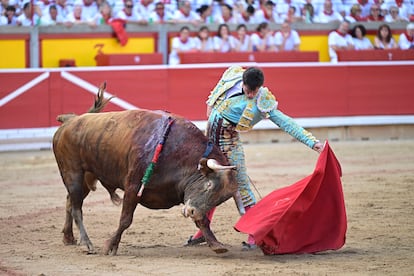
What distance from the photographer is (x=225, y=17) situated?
14320 millimetres

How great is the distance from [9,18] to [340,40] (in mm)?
5135

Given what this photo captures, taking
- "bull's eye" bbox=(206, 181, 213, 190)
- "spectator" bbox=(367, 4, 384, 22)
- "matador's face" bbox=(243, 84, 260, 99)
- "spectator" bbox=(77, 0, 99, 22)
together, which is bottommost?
"spectator" bbox=(367, 4, 384, 22)

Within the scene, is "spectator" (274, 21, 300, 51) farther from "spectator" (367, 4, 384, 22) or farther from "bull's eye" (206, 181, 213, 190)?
"bull's eye" (206, 181, 213, 190)

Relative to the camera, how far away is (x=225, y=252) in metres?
6.22

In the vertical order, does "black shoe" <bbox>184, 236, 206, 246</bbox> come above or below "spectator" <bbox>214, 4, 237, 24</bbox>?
below

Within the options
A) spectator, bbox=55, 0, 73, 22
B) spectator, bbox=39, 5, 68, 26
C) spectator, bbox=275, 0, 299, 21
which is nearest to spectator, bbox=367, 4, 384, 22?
spectator, bbox=275, 0, 299, 21

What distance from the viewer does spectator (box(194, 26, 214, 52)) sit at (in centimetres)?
1370

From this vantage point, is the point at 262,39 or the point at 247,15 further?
the point at 247,15

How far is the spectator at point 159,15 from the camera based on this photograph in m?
13.8

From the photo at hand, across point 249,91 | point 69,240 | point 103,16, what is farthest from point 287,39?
point 249,91

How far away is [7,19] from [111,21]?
4.79 ft

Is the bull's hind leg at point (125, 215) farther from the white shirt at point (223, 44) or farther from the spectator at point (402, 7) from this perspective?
the spectator at point (402, 7)

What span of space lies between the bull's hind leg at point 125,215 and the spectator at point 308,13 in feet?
29.9

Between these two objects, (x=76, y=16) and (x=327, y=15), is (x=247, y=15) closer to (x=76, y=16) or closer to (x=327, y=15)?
(x=327, y=15)
